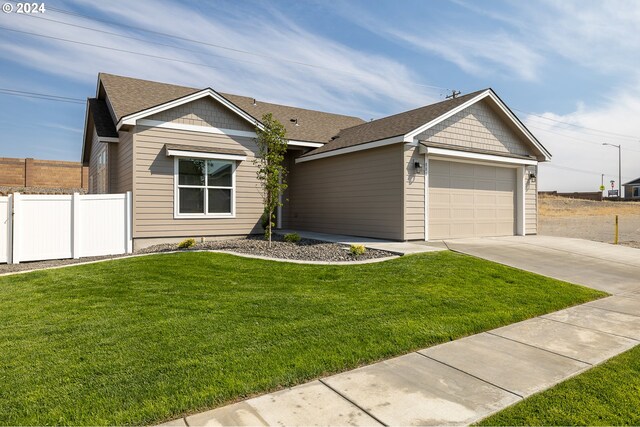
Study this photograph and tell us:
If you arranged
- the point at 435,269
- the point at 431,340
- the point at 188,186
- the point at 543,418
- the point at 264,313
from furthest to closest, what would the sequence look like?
the point at 188,186 → the point at 435,269 → the point at 264,313 → the point at 431,340 → the point at 543,418

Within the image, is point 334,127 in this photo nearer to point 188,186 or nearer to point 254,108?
point 254,108

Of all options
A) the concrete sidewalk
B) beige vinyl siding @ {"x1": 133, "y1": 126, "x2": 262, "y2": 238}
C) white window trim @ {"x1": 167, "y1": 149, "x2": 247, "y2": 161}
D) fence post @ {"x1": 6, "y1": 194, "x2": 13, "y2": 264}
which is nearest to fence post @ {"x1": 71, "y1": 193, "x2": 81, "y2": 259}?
fence post @ {"x1": 6, "y1": 194, "x2": 13, "y2": 264}

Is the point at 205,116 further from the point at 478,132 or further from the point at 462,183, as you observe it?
the point at 478,132

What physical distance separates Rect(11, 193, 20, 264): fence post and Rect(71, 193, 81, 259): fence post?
3.67 ft

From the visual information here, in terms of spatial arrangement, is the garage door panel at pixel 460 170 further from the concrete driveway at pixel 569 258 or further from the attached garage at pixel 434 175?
the concrete driveway at pixel 569 258

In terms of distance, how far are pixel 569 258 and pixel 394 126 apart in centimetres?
650

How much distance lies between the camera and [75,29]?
1856 cm

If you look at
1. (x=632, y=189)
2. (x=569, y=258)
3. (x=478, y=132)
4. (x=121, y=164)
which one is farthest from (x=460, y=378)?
(x=632, y=189)

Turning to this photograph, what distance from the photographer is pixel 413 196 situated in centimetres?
1199

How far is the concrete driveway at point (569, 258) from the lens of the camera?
8094mm

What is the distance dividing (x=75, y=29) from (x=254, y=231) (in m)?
14.0

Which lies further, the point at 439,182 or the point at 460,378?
the point at 439,182

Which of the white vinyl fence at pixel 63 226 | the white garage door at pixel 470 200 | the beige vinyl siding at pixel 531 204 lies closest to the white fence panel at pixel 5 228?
the white vinyl fence at pixel 63 226

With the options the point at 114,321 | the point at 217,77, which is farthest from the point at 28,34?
the point at 114,321
